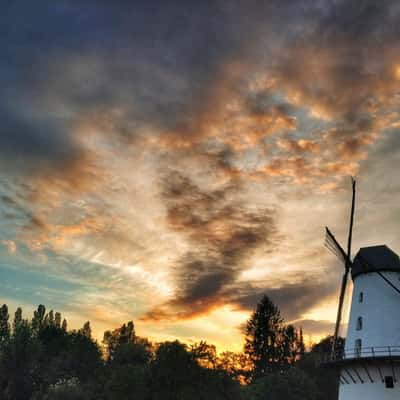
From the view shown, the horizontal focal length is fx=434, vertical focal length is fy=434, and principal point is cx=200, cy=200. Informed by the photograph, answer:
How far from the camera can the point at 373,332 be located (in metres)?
37.2

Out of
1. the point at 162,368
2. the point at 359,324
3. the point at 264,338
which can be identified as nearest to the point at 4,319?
the point at 264,338

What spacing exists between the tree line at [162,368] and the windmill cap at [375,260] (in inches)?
946

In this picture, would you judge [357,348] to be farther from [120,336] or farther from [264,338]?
[120,336]

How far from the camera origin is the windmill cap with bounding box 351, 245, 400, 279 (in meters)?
39.8

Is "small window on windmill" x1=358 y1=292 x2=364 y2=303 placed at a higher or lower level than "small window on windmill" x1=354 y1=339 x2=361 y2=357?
higher

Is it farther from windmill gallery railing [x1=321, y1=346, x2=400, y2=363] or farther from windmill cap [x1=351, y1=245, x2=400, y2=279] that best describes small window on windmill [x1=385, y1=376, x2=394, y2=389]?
windmill cap [x1=351, y1=245, x2=400, y2=279]

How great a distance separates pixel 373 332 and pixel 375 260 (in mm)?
6858

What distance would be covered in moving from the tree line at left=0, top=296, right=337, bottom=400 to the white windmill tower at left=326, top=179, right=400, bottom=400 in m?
20.1

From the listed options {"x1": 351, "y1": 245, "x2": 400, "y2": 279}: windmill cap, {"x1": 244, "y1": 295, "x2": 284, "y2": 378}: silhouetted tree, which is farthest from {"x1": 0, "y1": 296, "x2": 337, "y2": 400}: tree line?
{"x1": 351, "y1": 245, "x2": 400, "y2": 279}: windmill cap

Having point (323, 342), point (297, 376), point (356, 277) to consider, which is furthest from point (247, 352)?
point (356, 277)

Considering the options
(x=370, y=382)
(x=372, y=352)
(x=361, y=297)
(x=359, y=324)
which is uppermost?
(x=361, y=297)

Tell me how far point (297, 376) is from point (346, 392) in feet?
112

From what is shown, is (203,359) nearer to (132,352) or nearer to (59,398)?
(59,398)

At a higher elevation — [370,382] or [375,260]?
[375,260]
